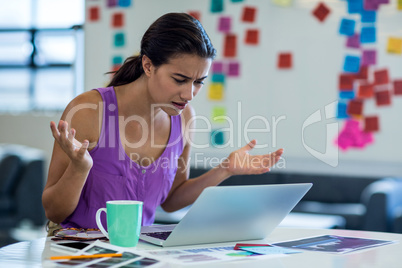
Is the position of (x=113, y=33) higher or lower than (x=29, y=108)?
higher

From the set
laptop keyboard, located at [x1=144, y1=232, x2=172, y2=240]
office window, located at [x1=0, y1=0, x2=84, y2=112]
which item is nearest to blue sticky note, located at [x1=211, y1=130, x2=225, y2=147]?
office window, located at [x1=0, y1=0, x2=84, y2=112]

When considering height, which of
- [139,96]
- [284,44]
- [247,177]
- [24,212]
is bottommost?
[24,212]

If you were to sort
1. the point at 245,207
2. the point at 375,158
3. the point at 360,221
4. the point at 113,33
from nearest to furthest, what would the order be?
1. the point at 245,207
2. the point at 360,221
3. the point at 375,158
4. the point at 113,33

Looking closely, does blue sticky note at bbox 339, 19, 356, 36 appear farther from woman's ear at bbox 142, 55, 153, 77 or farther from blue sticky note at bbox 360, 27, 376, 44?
woman's ear at bbox 142, 55, 153, 77

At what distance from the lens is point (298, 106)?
3791 mm

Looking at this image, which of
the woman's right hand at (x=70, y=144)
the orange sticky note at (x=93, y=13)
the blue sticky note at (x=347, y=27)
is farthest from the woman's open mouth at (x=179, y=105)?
the orange sticky note at (x=93, y=13)

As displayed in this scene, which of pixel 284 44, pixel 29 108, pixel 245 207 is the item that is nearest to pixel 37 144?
pixel 29 108

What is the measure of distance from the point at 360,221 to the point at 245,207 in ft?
7.38

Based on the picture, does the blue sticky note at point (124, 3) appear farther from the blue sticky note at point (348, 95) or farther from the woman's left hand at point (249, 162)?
the woman's left hand at point (249, 162)

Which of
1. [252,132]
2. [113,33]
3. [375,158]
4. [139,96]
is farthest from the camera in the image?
[113,33]

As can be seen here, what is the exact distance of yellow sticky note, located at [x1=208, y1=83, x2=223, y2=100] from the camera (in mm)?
4016

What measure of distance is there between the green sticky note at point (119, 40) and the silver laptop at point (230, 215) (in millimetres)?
3276

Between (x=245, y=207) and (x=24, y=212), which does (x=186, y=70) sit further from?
(x=24, y=212)

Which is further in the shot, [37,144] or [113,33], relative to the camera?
[37,144]
